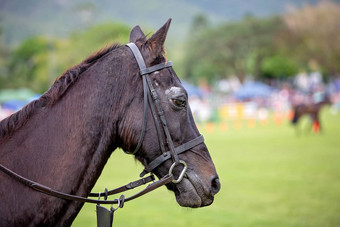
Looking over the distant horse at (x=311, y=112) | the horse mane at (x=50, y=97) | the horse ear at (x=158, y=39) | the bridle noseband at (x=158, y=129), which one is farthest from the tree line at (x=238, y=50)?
the bridle noseband at (x=158, y=129)

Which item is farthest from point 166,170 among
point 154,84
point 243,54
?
point 243,54

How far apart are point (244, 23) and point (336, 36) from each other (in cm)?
2985

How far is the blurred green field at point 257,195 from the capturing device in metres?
7.62

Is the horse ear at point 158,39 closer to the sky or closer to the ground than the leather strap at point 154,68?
closer to the sky

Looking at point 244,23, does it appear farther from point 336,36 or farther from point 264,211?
point 264,211

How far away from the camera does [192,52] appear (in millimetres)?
100750

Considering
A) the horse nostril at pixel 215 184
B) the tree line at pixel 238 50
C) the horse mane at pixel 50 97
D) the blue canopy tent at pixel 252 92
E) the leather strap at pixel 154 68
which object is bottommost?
the horse nostril at pixel 215 184

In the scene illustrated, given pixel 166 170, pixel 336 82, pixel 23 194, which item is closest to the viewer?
pixel 23 194

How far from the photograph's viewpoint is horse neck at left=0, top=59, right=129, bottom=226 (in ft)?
8.78

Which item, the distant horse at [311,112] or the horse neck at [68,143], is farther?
the distant horse at [311,112]

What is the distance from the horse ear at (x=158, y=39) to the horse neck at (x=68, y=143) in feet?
1.41

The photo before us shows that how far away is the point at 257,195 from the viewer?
9539 millimetres

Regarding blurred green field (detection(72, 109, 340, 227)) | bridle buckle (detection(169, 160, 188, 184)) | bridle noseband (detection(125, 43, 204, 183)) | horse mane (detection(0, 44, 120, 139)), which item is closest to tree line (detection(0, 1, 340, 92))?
blurred green field (detection(72, 109, 340, 227))

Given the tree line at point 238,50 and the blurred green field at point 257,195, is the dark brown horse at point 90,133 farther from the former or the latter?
the tree line at point 238,50
